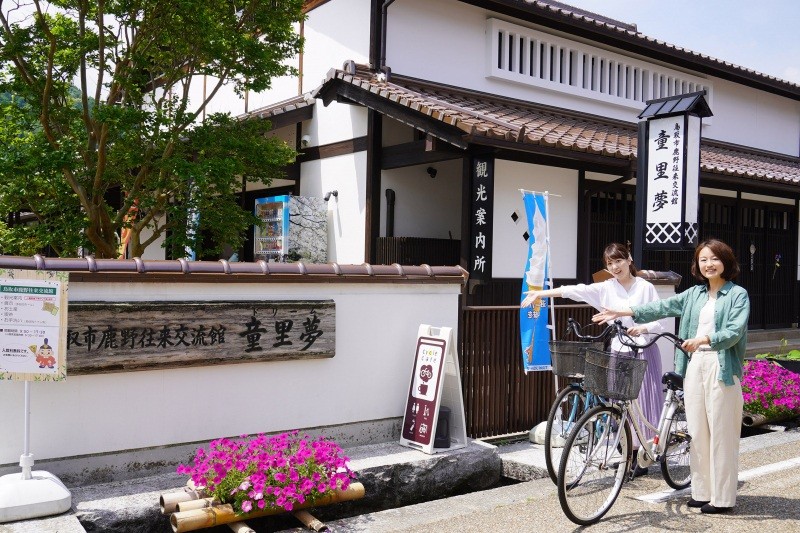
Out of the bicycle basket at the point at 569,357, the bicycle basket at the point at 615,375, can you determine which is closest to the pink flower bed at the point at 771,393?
the bicycle basket at the point at 569,357

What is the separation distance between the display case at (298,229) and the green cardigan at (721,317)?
7.01m

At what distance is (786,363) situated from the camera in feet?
32.1

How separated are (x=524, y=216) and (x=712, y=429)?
5.04 meters

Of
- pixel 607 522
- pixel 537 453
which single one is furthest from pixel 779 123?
pixel 607 522

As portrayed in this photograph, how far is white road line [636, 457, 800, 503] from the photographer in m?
5.75

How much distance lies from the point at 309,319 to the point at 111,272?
1.78 metres

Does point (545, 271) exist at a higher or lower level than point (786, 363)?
higher

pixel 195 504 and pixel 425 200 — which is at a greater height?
pixel 425 200

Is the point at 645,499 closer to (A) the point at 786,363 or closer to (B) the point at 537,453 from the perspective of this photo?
(B) the point at 537,453

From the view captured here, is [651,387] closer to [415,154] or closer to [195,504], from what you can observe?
[195,504]

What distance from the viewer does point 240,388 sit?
609cm

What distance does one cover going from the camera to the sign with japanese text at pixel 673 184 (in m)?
8.04

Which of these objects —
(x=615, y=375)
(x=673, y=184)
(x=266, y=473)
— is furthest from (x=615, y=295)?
(x=266, y=473)

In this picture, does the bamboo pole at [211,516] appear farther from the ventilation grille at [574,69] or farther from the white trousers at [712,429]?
the ventilation grille at [574,69]
